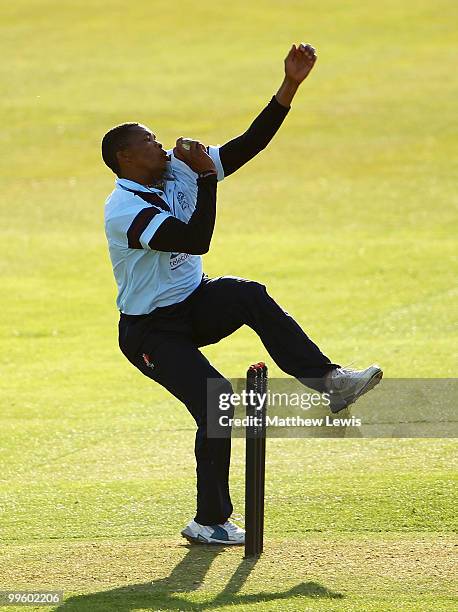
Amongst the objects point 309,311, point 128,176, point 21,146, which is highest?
point 21,146

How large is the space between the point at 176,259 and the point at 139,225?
1.46 ft

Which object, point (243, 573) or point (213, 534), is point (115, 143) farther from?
point (243, 573)

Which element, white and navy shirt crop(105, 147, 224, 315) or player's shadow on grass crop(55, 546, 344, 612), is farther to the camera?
white and navy shirt crop(105, 147, 224, 315)

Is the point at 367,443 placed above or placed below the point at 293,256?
below

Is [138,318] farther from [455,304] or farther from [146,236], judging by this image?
[455,304]

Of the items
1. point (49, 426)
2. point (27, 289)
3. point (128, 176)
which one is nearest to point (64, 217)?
point (27, 289)

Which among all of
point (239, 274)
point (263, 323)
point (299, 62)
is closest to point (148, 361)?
point (263, 323)

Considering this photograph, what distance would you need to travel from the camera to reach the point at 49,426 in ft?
36.6

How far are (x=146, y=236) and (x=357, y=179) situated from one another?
17177mm

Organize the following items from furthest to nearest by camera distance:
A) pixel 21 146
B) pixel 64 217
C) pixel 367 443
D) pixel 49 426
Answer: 1. pixel 21 146
2. pixel 64 217
3. pixel 49 426
4. pixel 367 443

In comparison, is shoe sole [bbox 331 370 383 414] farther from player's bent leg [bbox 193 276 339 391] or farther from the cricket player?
player's bent leg [bbox 193 276 339 391]

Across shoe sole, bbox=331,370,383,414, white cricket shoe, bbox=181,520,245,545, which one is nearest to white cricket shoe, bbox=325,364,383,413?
shoe sole, bbox=331,370,383,414

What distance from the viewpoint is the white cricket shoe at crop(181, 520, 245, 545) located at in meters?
7.49

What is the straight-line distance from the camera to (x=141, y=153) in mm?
7773
